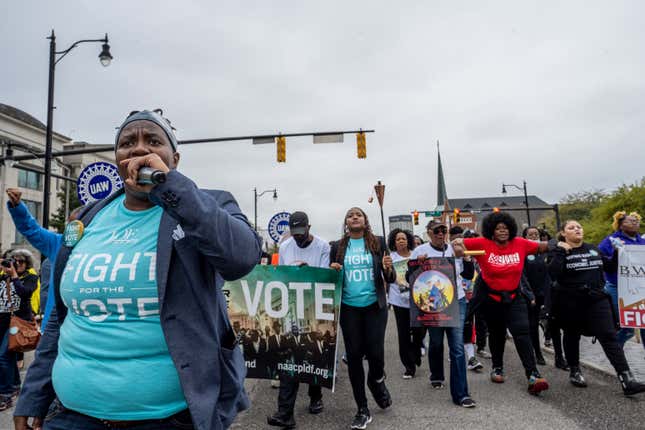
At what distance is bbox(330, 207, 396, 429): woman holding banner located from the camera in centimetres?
462

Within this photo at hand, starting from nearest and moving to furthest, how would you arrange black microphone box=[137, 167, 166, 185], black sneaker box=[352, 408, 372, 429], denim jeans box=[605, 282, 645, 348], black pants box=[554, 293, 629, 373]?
black microphone box=[137, 167, 166, 185], black sneaker box=[352, 408, 372, 429], black pants box=[554, 293, 629, 373], denim jeans box=[605, 282, 645, 348]

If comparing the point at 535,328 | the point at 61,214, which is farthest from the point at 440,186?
the point at 535,328

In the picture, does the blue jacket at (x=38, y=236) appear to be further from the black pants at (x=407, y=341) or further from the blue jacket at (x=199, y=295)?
the black pants at (x=407, y=341)

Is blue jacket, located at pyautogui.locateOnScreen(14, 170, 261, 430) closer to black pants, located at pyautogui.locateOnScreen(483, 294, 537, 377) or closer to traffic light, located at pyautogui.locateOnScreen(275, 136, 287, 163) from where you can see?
black pants, located at pyautogui.locateOnScreen(483, 294, 537, 377)

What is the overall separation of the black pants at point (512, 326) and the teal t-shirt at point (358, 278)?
1.91 m

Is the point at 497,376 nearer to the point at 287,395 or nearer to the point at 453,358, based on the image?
the point at 453,358

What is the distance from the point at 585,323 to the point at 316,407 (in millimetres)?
3571

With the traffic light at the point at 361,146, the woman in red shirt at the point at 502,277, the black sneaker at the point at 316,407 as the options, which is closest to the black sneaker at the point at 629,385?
the woman in red shirt at the point at 502,277

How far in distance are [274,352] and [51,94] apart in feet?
38.0

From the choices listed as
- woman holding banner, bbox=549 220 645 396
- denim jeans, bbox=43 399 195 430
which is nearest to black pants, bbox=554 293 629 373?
woman holding banner, bbox=549 220 645 396

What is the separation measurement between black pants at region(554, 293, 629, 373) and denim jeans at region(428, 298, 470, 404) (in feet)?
4.38

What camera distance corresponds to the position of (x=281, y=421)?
4.39 meters

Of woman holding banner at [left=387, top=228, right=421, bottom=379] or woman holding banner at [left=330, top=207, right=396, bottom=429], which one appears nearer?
woman holding banner at [left=330, top=207, right=396, bottom=429]

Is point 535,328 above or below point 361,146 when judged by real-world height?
below
